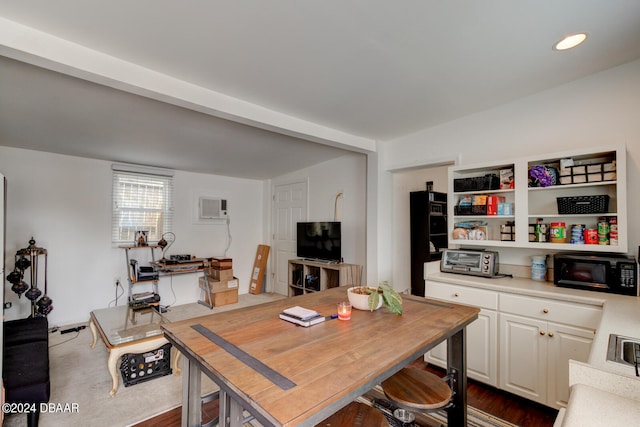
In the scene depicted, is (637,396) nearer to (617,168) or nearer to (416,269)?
(617,168)

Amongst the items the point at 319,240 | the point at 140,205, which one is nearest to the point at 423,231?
the point at 319,240

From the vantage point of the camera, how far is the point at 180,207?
16.3ft

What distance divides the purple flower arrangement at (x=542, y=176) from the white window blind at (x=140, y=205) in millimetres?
4814

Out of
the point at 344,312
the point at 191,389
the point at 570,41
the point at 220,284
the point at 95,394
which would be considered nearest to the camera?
the point at 191,389

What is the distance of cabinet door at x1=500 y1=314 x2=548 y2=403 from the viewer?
211 centimetres

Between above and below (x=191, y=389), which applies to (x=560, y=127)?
above

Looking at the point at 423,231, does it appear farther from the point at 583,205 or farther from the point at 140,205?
the point at 140,205

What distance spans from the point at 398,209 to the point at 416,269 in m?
0.95

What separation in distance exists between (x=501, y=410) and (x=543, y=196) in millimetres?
1733

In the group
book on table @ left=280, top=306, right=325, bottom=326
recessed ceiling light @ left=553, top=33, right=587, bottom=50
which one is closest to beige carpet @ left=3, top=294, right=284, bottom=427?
book on table @ left=280, top=306, right=325, bottom=326

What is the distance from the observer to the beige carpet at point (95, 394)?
2051 mm

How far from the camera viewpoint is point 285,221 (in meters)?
5.57

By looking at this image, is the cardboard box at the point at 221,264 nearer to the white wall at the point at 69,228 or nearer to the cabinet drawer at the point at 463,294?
the white wall at the point at 69,228

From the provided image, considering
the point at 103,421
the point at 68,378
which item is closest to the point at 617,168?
the point at 103,421
